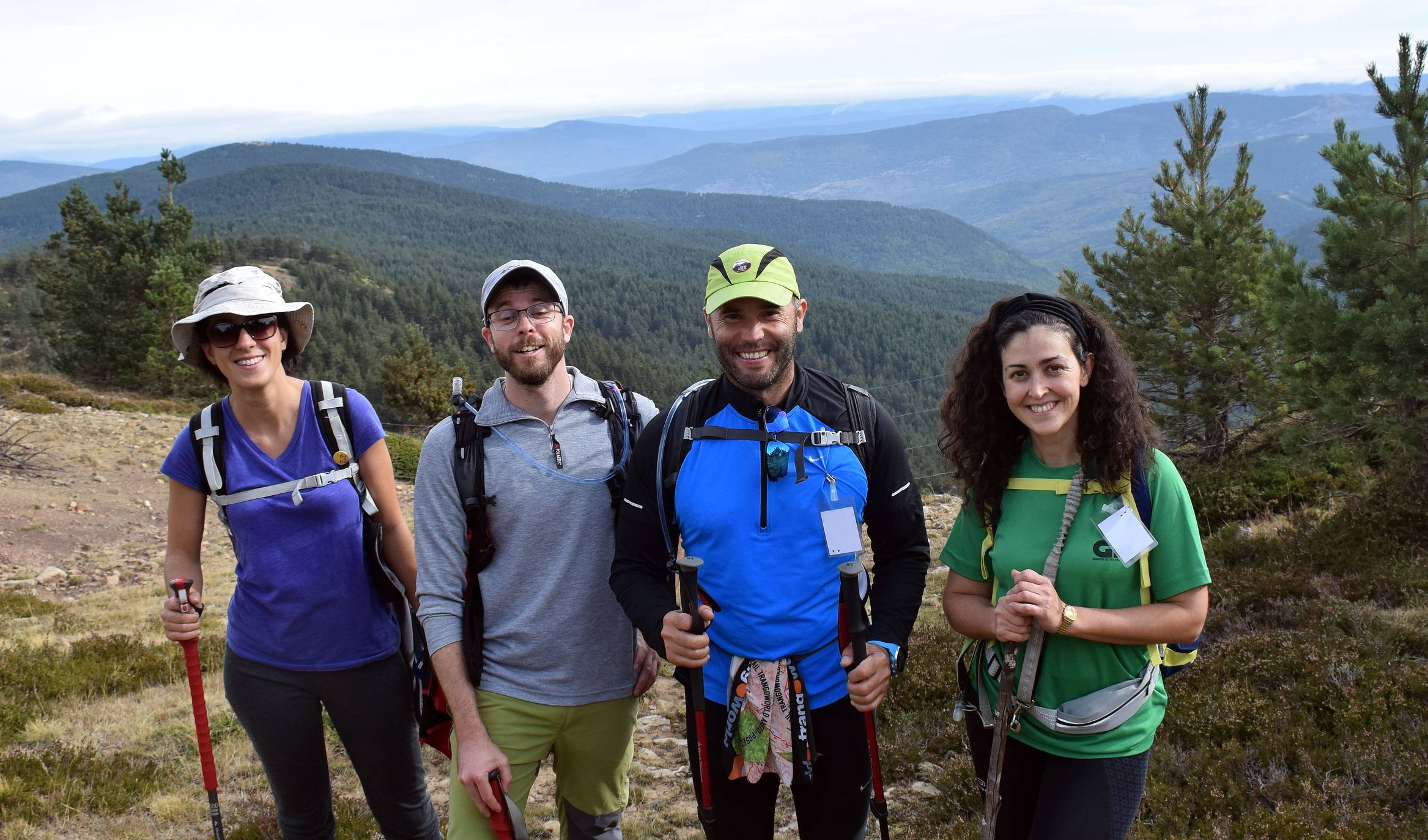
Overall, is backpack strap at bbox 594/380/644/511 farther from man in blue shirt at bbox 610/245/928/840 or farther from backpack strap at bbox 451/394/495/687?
backpack strap at bbox 451/394/495/687

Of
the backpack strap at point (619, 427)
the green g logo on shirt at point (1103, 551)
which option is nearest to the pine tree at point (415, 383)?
the backpack strap at point (619, 427)

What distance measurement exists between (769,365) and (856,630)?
2.50ft

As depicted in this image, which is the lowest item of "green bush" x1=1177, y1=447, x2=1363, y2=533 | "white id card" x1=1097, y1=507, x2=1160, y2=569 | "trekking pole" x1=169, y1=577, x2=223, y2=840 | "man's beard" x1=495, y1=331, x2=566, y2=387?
"green bush" x1=1177, y1=447, x2=1363, y2=533

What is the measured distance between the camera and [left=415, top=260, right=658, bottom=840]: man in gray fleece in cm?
265

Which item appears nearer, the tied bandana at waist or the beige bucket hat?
the tied bandana at waist

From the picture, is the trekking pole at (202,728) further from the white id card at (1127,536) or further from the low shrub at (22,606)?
the low shrub at (22,606)

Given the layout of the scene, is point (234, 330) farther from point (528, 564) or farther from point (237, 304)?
point (528, 564)

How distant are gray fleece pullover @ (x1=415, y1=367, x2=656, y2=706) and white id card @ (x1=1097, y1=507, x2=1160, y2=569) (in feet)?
4.65

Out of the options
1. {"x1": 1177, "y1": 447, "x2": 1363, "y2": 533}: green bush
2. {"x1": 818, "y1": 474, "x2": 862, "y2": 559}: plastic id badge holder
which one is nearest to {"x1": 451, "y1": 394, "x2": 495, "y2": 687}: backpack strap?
{"x1": 818, "y1": 474, "x2": 862, "y2": 559}: plastic id badge holder

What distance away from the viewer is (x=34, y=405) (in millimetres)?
21250

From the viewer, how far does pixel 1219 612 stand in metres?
6.64

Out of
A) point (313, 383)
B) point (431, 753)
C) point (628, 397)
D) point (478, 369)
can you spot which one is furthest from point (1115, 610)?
point (478, 369)

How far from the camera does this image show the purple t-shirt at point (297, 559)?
2.77 m

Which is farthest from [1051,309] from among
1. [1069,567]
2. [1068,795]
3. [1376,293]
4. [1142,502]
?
[1376,293]
